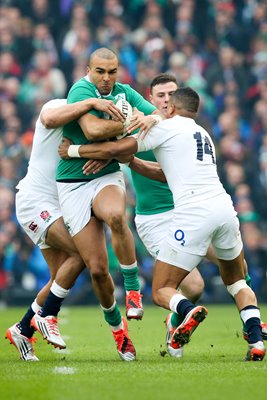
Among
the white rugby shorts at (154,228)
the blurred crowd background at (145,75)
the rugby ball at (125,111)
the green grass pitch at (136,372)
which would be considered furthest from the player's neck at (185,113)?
the blurred crowd background at (145,75)

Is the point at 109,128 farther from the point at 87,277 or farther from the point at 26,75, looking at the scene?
the point at 26,75

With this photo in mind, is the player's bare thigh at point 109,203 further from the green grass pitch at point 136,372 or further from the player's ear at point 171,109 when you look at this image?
the green grass pitch at point 136,372

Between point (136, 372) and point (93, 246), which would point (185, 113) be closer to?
point (93, 246)

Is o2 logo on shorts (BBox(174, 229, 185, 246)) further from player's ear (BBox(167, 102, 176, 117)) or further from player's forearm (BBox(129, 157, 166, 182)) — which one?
player's forearm (BBox(129, 157, 166, 182))

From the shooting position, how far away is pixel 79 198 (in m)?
10.2

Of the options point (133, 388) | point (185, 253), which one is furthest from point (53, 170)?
point (133, 388)

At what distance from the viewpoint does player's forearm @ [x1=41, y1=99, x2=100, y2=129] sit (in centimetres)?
992

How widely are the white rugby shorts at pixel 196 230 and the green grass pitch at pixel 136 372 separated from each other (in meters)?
0.93

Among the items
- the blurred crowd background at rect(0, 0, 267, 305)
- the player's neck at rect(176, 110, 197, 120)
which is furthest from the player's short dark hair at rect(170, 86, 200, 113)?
the blurred crowd background at rect(0, 0, 267, 305)

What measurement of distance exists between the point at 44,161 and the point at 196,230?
200 centimetres

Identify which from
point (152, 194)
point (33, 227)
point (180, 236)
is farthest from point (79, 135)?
point (152, 194)

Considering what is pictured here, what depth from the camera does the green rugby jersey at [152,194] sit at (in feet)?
38.1

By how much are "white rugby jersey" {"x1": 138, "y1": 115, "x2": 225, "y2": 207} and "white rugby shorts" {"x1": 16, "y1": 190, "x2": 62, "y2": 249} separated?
1310mm

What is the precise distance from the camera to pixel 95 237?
10039 mm
